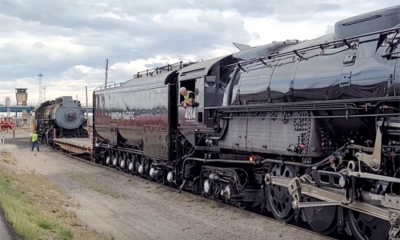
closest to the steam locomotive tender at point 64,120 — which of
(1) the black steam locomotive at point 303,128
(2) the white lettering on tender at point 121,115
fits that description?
(2) the white lettering on tender at point 121,115

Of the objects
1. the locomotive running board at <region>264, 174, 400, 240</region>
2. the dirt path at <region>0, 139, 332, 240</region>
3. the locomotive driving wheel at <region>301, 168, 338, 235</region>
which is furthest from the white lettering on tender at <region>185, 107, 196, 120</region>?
the locomotive driving wheel at <region>301, 168, 338, 235</region>

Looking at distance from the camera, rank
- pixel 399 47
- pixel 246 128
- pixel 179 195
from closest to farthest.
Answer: pixel 399 47
pixel 246 128
pixel 179 195

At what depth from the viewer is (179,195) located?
49.0ft

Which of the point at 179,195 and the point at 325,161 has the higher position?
the point at 325,161

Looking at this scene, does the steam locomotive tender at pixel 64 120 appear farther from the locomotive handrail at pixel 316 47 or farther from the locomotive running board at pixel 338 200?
the locomotive running board at pixel 338 200

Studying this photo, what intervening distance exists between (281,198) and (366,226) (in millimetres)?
2552

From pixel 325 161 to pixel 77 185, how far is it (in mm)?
10988

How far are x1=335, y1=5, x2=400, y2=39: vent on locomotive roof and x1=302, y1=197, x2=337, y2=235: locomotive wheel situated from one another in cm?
329

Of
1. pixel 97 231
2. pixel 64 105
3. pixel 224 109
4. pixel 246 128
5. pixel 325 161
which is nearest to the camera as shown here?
pixel 325 161

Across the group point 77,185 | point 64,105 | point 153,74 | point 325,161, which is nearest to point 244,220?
point 325,161

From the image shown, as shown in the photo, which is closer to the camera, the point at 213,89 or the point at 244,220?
the point at 244,220

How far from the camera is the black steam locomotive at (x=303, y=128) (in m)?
7.77

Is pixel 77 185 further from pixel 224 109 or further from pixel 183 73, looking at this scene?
pixel 224 109

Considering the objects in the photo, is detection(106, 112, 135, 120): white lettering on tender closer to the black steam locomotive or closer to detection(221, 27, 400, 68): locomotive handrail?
the black steam locomotive
